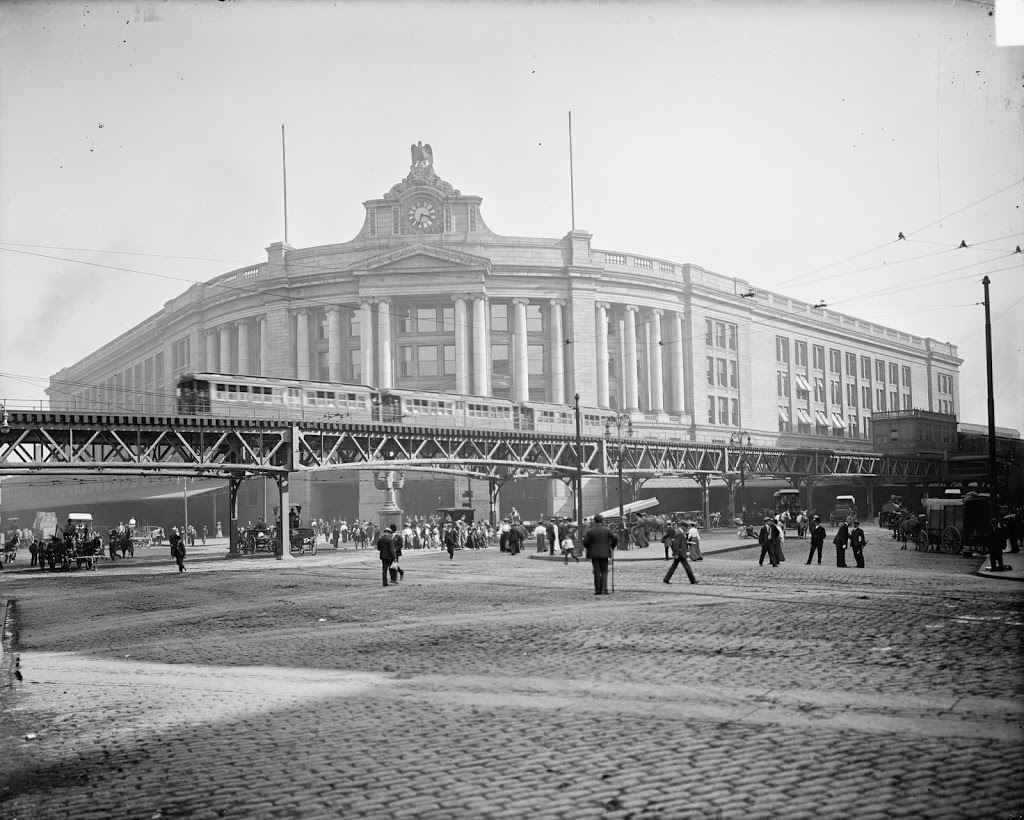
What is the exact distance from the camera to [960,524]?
115ft

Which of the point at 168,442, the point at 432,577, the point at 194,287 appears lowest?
the point at 432,577

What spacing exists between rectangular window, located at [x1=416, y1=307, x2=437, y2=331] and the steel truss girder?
17330 millimetres

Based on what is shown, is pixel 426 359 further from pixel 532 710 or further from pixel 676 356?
pixel 532 710

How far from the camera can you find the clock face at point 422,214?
8656cm

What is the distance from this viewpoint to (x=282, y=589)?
88.8 ft

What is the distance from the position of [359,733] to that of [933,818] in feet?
16.7

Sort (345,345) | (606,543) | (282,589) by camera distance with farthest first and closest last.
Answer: (345,345), (282,589), (606,543)

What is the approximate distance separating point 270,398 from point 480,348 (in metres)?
34.3

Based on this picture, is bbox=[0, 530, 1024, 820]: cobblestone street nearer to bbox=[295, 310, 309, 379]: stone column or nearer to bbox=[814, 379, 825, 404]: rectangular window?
bbox=[295, 310, 309, 379]: stone column

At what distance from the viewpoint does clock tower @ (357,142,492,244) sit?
86.1 metres

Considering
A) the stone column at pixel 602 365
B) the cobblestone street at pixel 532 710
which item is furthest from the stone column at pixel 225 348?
the cobblestone street at pixel 532 710

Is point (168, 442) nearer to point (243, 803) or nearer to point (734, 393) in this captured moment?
point (243, 803)

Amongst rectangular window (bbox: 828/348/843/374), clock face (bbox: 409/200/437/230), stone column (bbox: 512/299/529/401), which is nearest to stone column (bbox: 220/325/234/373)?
clock face (bbox: 409/200/437/230)

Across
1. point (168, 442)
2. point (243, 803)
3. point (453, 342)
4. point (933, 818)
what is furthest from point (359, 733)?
point (453, 342)
